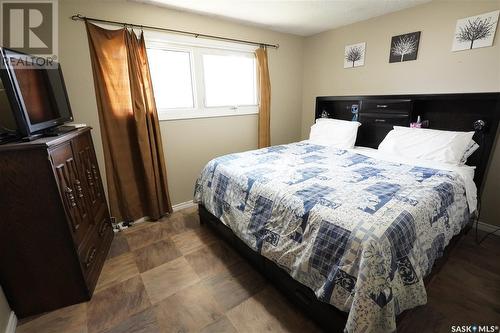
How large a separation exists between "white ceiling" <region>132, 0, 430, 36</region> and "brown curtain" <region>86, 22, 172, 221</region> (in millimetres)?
576

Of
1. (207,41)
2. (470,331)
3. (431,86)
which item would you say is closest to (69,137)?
(207,41)

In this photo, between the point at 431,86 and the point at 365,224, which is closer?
the point at 365,224

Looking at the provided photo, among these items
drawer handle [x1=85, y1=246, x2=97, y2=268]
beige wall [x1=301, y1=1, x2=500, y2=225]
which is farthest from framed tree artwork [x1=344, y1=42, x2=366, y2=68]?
drawer handle [x1=85, y1=246, x2=97, y2=268]

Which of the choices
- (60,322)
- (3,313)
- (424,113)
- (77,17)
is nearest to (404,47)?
(424,113)

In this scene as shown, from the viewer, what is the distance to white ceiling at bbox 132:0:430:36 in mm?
2264

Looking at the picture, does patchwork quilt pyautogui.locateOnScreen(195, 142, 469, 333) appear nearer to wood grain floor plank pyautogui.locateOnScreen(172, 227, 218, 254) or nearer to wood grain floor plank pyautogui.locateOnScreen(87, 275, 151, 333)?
wood grain floor plank pyautogui.locateOnScreen(172, 227, 218, 254)

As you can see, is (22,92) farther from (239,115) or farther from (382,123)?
(382,123)

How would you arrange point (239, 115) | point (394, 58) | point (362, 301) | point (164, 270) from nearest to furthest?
point (362, 301) → point (164, 270) → point (394, 58) → point (239, 115)

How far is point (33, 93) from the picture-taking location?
146 centimetres

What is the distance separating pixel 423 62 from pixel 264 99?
1.84 meters

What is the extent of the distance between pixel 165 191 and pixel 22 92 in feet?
5.01

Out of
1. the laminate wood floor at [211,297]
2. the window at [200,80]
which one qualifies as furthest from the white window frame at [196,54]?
the laminate wood floor at [211,297]

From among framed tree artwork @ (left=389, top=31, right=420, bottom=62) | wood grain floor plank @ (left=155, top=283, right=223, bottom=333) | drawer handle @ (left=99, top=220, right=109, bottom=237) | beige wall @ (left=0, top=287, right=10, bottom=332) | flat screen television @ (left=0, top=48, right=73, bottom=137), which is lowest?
wood grain floor plank @ (left=155, top=283, right=223, bottom=333)

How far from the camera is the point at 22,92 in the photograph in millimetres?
1324
